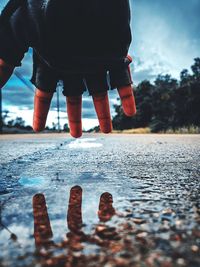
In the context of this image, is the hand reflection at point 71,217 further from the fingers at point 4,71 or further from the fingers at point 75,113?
the fingers at point 4,71

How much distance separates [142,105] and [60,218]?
31063mm

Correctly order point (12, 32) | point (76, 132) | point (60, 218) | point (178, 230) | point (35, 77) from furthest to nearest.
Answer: point (76, 132), point (35, 77), point (12, 32), point (60, 218), point (178, 230)

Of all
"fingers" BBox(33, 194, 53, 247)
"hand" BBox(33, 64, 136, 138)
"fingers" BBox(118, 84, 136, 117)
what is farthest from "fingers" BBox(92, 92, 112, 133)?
"fingers" BBox(33, 194, 53, 247)

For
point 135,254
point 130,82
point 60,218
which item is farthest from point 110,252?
point 130,82

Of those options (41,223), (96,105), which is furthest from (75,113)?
(41,223)

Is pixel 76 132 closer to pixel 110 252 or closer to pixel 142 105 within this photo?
pixel 110 252

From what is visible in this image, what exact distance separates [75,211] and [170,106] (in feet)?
80.0

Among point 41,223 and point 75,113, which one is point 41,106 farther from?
point 41,223

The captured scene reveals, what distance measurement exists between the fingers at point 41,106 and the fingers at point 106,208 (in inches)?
21.6

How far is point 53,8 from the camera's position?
1141mm

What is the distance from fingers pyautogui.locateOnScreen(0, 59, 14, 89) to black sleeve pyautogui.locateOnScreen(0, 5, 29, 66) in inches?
0.8

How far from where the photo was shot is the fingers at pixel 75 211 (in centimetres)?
103

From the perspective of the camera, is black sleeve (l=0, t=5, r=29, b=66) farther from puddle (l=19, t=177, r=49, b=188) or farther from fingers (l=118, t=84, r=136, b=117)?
puddle (l=19, t=177, r=49, b=188)

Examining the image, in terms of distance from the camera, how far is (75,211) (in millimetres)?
1214
